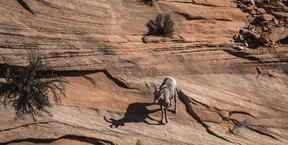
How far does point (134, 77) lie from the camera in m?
18.2

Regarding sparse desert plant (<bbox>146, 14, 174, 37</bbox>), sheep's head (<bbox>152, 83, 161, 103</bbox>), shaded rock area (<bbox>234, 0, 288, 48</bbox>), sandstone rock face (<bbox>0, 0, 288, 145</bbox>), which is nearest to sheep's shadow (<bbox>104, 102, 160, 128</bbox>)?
sandstone rock face (<bbox>0, 0, 288, 145</bbox>)

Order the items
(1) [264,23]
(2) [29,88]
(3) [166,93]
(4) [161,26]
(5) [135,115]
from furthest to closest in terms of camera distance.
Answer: (1) [264,23], (4) [161,26], (5) [135,115], (3) [166,93], (2) [29,88]

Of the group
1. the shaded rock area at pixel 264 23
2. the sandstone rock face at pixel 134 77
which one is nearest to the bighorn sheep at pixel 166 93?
the sandstone rock face at pixel 134 77

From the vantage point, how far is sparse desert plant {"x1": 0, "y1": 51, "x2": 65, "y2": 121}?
675 inches

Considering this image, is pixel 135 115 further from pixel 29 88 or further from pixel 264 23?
pixel 264 23

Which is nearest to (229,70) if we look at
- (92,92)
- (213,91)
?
(213,91)

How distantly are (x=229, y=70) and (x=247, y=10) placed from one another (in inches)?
90.6

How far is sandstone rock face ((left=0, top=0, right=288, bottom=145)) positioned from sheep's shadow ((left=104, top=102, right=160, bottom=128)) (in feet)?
0.08

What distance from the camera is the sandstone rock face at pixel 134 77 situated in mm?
17172

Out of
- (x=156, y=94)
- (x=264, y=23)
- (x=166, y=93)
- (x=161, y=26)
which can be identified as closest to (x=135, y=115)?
(x=156, y=94)

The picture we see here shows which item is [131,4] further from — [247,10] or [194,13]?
[247,10]

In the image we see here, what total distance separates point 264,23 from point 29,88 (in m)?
6.67

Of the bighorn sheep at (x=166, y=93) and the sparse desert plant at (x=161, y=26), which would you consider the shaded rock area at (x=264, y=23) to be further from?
the bighorn sheep at (x=166, y=93)

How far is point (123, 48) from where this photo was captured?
18.3m
